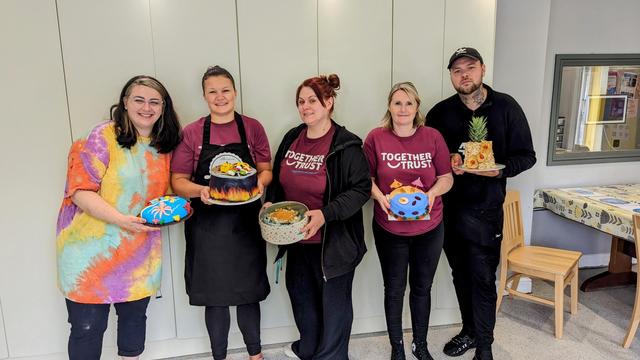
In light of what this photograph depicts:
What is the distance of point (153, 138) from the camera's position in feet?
6.01

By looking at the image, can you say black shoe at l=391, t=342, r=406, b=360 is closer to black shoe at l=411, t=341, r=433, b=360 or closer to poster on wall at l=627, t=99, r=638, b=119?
black shoe at l=411, t=341, r=433, b=360

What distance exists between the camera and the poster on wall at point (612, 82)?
11.2 feet

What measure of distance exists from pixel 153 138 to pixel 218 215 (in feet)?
1.41

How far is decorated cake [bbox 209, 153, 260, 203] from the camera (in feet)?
5.64

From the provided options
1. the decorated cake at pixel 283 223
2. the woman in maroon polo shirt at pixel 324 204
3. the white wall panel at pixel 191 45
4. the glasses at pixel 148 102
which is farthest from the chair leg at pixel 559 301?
Result: the glasses at pixel 148 102

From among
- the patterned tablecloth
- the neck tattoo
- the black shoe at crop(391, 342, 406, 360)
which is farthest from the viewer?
the patterned tablecloth

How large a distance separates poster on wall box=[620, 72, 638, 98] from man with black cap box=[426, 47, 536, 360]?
2.07 metres

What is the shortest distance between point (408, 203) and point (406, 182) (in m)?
0.17

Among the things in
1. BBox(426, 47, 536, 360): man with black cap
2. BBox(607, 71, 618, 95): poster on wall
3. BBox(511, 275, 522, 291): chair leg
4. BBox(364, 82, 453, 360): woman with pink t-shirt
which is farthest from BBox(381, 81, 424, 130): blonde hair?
BBox(607, 71, 618, 95): poster on wall

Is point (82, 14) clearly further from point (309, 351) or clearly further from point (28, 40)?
point (309, 351)

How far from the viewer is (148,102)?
178cm

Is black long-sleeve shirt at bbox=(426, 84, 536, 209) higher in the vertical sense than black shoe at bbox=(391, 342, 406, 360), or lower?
higher

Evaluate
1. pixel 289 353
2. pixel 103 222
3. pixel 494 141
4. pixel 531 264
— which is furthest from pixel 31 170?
pixel 531 264

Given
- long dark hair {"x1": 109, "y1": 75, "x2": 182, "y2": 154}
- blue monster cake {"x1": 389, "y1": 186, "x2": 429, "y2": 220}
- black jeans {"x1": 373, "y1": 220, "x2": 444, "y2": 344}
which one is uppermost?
long dark hair {"x1": 109, "y1": 75, "x2": 182, "y2": 154}
